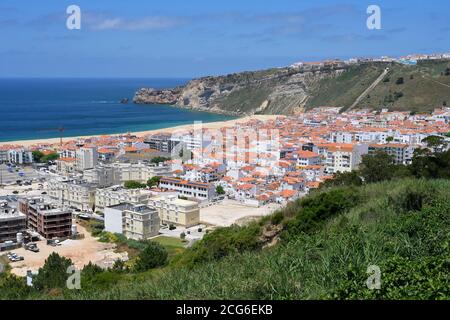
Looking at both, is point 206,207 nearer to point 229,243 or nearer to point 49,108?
point 229,243

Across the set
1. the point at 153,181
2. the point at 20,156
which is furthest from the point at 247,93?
the point at 153,181

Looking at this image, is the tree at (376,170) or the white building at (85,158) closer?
the tree at (376,170)

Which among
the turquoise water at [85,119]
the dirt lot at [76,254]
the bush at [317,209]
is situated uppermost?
the turquoise water at [85,119]

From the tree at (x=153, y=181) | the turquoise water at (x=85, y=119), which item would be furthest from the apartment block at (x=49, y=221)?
the turquoise water at (x=85, y=119)

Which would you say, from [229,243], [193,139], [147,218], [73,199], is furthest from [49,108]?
[229,243]

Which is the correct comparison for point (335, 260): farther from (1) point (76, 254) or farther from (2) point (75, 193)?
(2) point (75, 193)

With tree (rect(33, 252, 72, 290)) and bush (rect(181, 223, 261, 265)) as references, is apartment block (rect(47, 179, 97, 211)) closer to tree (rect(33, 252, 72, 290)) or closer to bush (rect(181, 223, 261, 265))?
tree (rect(33, 252, 72, 290))

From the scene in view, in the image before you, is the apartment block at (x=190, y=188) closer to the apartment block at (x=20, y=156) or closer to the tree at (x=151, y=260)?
the tree at (x=151, y=260)
